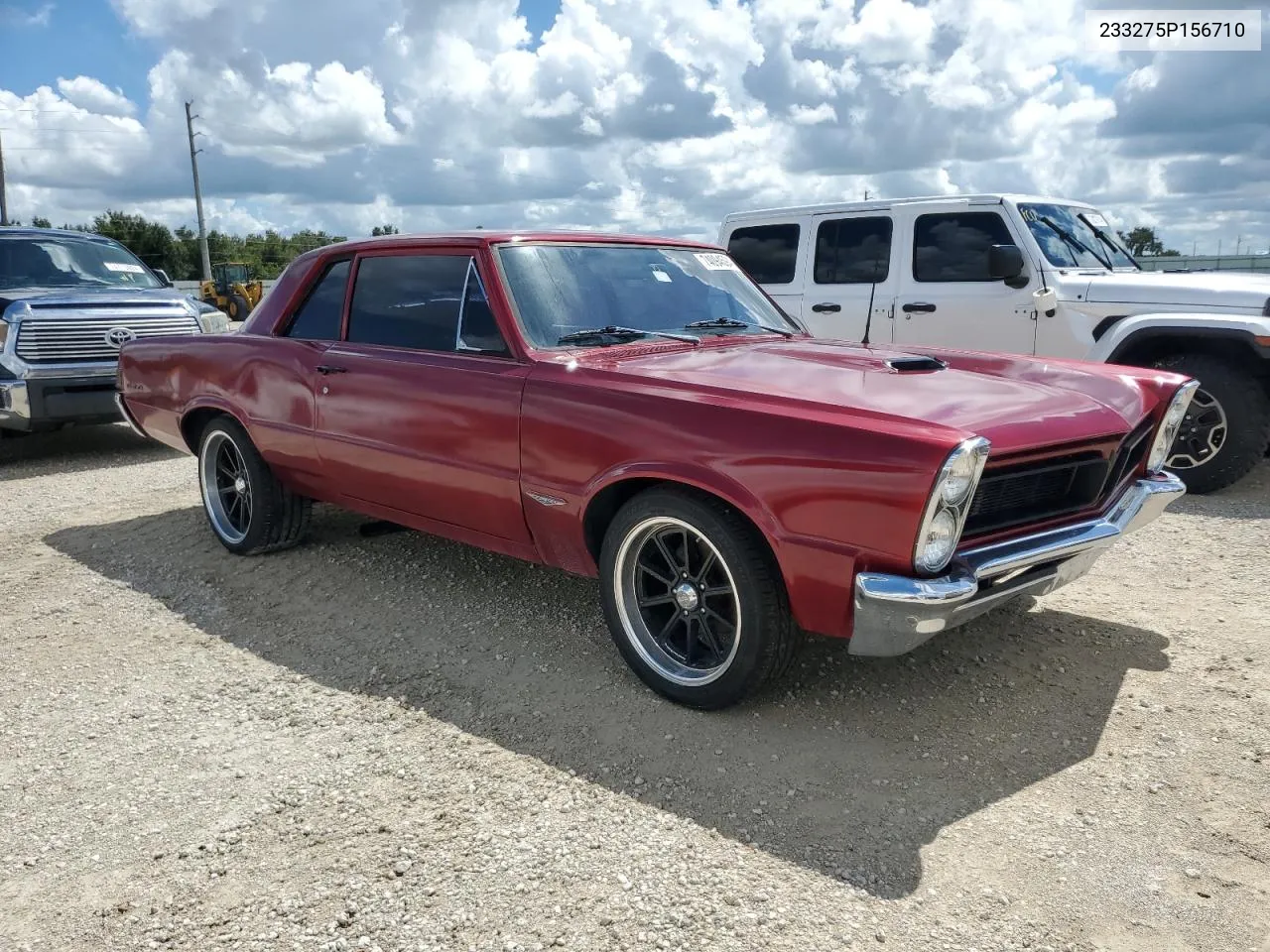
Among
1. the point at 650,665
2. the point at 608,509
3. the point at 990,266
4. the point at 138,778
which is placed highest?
the point at 990,266

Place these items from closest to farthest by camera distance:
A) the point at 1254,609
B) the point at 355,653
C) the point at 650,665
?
the point at 650,665 → the point at 355,653 → the point at 1254,609

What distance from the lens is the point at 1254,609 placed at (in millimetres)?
4383

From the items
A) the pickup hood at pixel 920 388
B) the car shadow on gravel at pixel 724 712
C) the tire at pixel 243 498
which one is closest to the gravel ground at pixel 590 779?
the car shadow on gravel at pixel 724 712

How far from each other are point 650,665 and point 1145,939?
171 centimetres

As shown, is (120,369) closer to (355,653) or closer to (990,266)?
(355,653)

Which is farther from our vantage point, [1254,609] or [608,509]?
[1254,609]

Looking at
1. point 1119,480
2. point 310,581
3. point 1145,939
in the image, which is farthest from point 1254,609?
point 310,581

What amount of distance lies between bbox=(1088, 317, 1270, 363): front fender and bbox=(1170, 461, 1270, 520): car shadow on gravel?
36.1 inches

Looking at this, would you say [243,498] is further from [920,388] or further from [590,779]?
[920,388]

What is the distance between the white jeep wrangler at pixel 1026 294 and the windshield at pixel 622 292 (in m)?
2.40

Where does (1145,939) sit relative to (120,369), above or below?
below

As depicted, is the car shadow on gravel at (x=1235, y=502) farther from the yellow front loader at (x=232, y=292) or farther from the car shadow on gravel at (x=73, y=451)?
the yellow front loader at (x=232, y=292)

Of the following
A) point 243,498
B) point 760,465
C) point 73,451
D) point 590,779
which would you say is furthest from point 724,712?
point 73,451

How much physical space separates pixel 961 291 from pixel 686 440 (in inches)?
187
